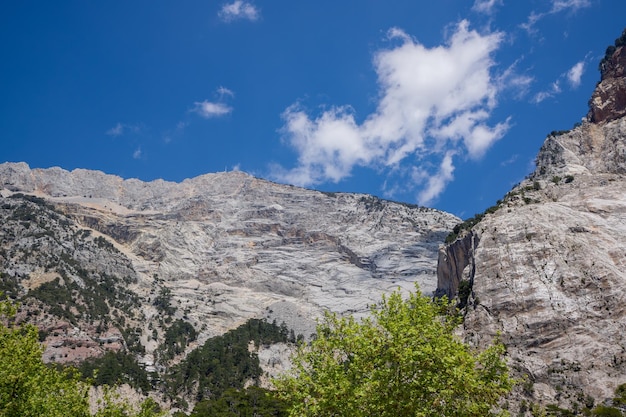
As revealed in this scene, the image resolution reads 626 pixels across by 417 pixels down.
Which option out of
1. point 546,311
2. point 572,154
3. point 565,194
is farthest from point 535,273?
point 572,154

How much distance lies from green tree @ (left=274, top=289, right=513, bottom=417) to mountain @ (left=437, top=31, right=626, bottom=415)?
38236mm

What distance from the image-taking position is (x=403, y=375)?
23.0m

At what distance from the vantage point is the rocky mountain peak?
445 feet

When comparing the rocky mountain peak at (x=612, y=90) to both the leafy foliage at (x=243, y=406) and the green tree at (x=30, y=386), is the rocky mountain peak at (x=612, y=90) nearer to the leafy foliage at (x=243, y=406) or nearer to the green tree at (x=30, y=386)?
the leafy foliage at (x=243, y=406)

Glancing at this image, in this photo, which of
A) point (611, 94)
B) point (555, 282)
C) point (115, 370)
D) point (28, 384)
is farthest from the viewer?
point (611, 94)

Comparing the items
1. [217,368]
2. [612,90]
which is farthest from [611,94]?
[217,368]

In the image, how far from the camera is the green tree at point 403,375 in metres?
22.4

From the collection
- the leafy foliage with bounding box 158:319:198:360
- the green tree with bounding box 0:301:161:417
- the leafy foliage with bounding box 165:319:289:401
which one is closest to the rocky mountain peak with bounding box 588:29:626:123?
the leafy foliage with bounding box 165:319:289:401

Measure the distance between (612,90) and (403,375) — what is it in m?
142

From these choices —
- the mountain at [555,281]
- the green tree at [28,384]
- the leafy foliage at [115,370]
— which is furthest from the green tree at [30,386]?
the leafy foliage at [115,370]

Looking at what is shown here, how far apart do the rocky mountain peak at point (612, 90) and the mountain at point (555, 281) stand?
715 inches

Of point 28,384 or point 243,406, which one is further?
point 243,406

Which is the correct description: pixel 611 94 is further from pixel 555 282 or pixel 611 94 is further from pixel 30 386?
pixel 30 386

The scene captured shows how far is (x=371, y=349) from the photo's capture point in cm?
2380
